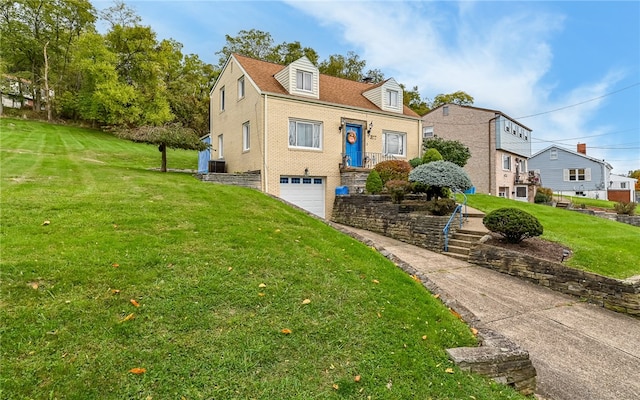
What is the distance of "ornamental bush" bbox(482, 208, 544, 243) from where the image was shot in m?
9.29

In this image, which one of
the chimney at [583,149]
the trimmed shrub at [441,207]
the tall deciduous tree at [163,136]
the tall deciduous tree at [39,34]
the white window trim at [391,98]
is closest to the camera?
the trimmed shrub at [441,207]

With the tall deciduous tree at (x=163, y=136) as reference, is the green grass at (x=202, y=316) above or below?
below

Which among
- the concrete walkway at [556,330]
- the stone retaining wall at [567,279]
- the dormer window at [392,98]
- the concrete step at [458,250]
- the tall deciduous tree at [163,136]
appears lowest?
the concrete walkway at [556,330]

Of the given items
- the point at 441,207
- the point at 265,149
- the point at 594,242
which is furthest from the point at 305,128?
the point at 594,242

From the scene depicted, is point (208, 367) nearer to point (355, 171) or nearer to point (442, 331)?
point (442, 331)

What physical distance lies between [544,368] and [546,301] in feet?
10.6

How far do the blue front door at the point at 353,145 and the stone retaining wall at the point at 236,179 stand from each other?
505cm

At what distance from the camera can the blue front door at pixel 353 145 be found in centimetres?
1758

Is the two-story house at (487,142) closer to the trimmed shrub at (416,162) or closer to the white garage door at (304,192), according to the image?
the trimmed shrub at (416,162)

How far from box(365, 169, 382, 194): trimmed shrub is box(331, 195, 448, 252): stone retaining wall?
626mm

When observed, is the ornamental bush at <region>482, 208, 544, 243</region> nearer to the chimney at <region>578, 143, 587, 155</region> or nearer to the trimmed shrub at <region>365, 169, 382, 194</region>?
the trimmed shrub at <region>365, 169, 382, 194</region>

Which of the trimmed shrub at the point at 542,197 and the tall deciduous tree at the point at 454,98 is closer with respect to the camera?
the trimmed shrub at the point at 542,197

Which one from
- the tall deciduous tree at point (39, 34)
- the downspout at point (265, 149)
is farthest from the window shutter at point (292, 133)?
the tall deciduous tree at point (39, 34)

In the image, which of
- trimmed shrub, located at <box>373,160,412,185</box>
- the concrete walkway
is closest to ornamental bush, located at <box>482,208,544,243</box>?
the concrete walkway
